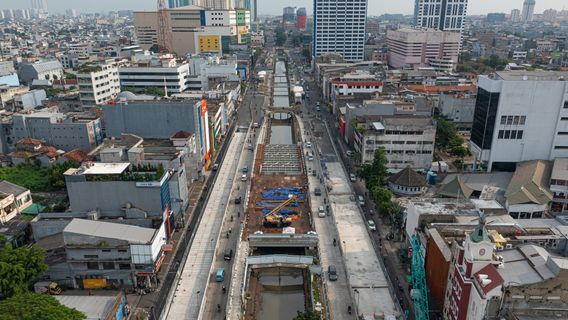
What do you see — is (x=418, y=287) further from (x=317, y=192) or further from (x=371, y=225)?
(x=317, y=192)

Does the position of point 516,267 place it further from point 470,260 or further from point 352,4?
point 352,4

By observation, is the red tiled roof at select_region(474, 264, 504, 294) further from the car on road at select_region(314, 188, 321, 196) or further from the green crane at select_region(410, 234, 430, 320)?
the car on road at select_region(314, 188, 321, 196)

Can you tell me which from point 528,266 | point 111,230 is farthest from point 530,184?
point 111,230

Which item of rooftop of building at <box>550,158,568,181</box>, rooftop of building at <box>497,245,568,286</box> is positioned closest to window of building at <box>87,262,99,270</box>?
rooftop of building at <box>497,245,568,286</box>

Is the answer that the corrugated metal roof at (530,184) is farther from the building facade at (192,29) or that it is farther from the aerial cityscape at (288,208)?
the building facade at (192,29)

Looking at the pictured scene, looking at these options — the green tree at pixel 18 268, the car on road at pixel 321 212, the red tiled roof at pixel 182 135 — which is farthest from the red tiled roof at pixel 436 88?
the green tree at pixel 18 268

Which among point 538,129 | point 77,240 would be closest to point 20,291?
point 77,240
